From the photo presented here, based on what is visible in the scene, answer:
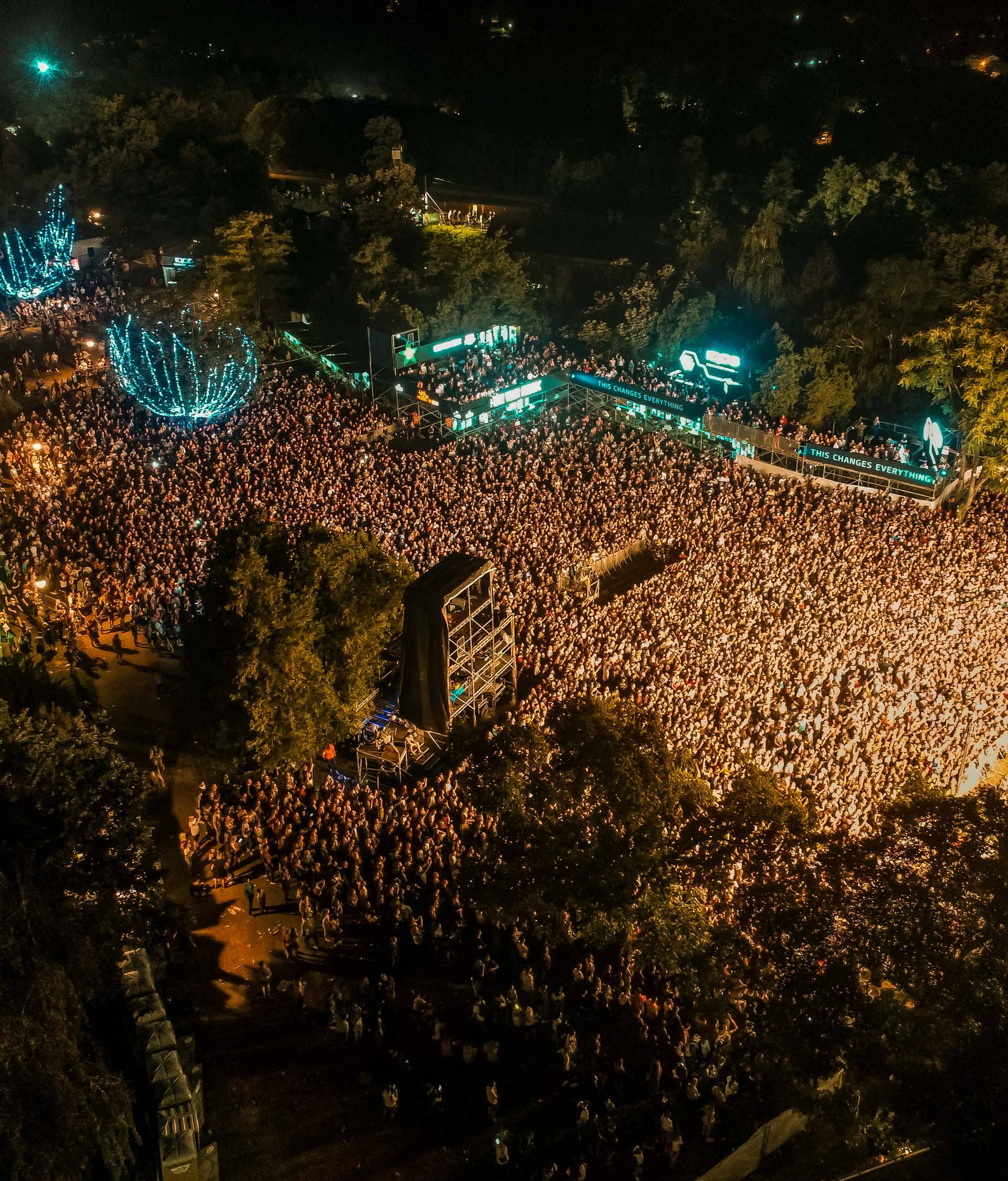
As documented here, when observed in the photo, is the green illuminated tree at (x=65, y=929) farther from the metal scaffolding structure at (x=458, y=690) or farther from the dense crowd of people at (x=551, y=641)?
the metal scaffolding structure at (x=458, y=690)

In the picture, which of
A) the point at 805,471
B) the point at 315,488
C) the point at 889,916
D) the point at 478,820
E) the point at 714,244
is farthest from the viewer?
the point at 714,244

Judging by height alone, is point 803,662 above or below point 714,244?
below

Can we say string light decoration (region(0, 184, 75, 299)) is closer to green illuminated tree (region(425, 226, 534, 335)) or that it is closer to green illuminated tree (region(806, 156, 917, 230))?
green illuminated tree (region(425, 226, 534, 335))

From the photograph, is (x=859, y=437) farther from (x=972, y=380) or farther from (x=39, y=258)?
(x=39, y=258)

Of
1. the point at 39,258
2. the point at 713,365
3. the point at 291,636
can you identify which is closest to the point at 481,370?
the point at 713,365

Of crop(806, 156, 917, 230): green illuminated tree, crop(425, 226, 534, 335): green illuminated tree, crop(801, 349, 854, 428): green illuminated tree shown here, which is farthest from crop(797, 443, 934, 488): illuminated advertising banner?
crop(806, 156, 917, 230): green illuminated tree

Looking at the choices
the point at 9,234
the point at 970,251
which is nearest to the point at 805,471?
the point at 970,251

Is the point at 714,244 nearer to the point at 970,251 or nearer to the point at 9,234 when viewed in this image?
the point at 970,251

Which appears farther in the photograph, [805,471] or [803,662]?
[805,471]
